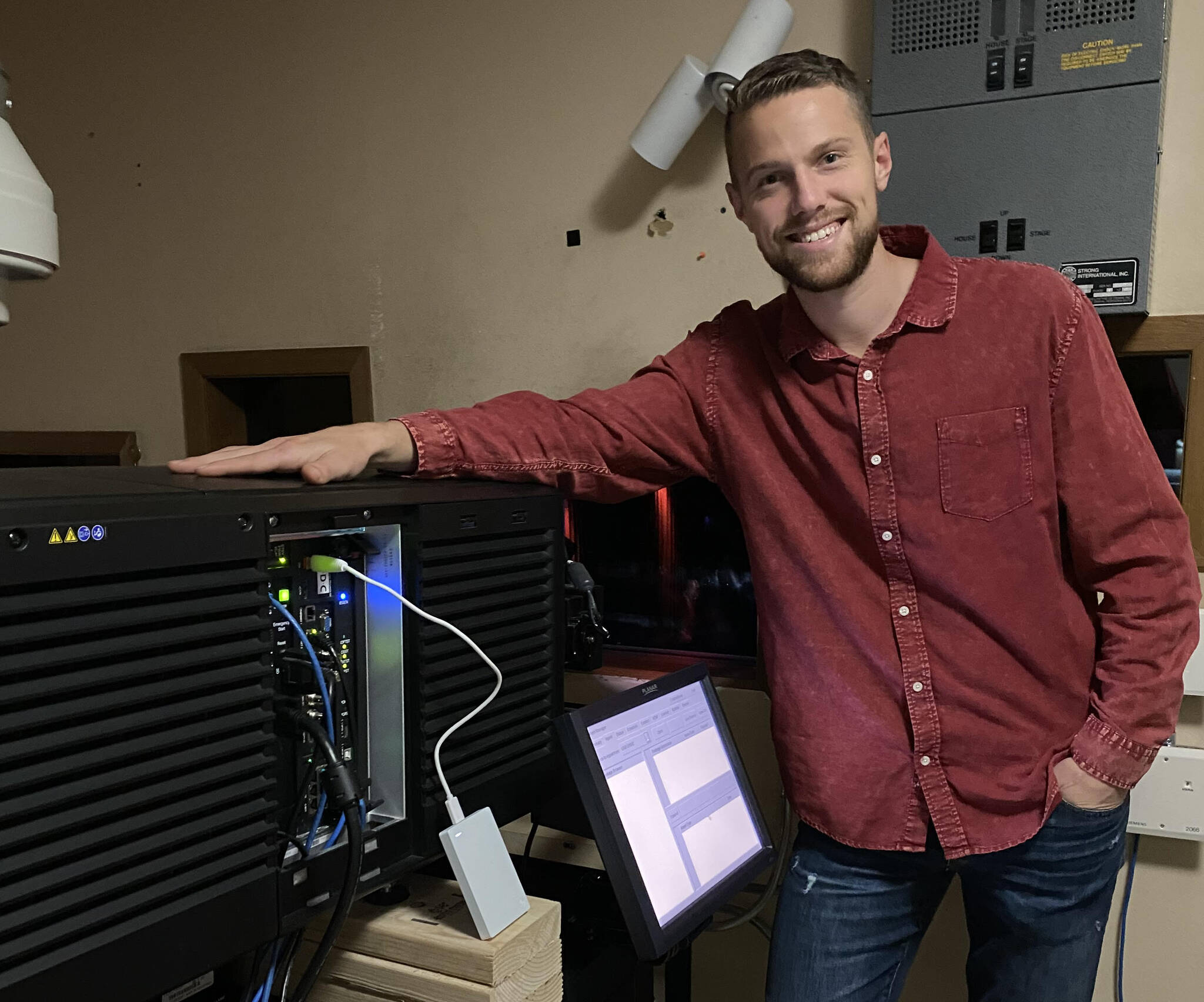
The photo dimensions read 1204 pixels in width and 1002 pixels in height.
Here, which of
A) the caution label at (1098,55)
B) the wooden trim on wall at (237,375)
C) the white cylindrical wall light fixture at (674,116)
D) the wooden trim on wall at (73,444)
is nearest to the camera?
the caution label at (1098,55)

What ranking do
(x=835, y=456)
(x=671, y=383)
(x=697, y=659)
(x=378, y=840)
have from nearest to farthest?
1. (x=378, y=840)
2. (x=835, y=456)
3. (x=671, y=383)
4. (x=697, y=659)

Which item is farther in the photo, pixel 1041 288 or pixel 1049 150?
pixel 1049 150

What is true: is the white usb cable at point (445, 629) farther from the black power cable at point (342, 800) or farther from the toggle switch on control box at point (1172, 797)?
the toggle switch on control box at point (1172, 797)

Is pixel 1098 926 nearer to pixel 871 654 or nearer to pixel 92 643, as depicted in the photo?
pixel 871 654

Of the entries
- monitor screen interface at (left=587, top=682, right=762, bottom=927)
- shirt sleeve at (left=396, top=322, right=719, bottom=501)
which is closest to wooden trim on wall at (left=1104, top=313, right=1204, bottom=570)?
shirt sleeve at (left=396, top=322, right=719, bottom=501)

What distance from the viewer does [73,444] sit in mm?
2305

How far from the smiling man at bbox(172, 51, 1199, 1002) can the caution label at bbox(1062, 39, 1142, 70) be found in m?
0.37

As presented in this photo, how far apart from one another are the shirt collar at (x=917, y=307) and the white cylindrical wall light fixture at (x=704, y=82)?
1.39 feet

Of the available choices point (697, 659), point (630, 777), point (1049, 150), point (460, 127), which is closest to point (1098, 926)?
point (630, 777)

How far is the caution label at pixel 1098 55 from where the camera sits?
136 cm

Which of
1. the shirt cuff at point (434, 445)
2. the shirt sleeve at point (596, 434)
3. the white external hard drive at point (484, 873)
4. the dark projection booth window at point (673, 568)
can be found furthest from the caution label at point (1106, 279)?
the white external hard drive at point (484, 873)

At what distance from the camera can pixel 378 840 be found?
0.90 m

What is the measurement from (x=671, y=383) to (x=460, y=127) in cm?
87

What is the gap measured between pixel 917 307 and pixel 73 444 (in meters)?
2.00
